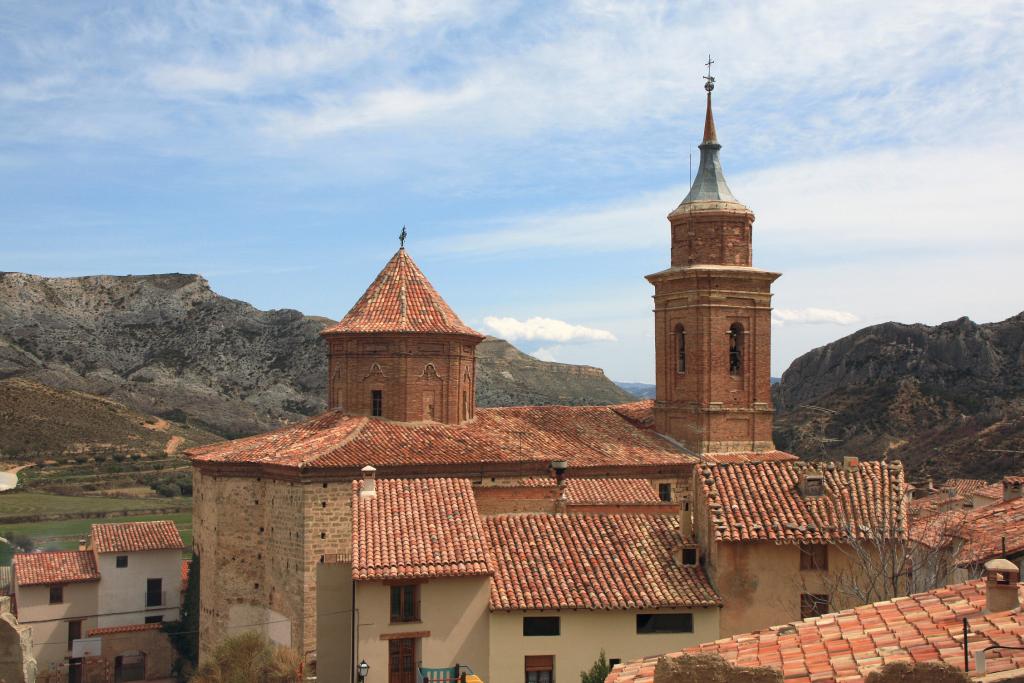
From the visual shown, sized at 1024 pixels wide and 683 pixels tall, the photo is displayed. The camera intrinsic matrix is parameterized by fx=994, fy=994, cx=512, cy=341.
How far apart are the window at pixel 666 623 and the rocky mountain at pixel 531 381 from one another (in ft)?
204

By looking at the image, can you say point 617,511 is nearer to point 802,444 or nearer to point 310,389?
point 802,444

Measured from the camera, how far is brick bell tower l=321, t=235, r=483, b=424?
25.5 meters

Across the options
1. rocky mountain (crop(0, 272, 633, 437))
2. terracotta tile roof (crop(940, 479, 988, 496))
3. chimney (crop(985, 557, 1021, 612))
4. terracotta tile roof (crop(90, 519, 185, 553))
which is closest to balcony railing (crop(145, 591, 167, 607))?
terracotta tile roof (crop(90, 519, 185, 553))

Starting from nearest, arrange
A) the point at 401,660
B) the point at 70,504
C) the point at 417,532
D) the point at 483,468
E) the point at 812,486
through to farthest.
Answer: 1. the point at 401,660
2. the point at 417,532
3. the point at 812,486
4. the point at 483,468
5. the point at 70,504

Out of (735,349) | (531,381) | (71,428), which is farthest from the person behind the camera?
(531,381)

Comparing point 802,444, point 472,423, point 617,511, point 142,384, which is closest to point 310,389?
point 142,384

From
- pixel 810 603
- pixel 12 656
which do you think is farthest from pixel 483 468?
pixel 12 656

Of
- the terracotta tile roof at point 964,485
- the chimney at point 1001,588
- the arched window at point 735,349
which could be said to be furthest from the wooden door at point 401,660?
the terracotta tile roof at point 964,485

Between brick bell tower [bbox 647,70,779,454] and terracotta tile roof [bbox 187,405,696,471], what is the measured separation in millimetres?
1329

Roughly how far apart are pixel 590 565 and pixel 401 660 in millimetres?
3440

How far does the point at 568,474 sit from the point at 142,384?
6519cm

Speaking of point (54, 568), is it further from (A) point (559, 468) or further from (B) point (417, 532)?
(B) point (417, 532)

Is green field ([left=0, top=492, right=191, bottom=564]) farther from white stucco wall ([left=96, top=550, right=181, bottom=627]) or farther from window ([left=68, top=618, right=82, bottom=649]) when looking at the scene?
window ([left=68, top=618, right=82, bottom=649])

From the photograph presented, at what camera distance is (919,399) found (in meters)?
57.0
